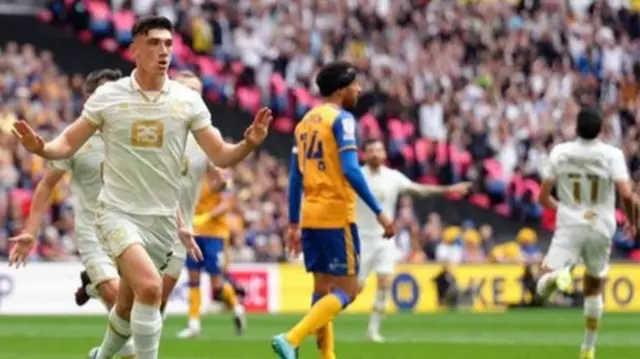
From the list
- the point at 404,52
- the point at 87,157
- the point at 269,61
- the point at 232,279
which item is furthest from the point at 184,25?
the point at 87,157

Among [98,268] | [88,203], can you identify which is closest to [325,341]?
[98,268]

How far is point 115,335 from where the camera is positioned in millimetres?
13852

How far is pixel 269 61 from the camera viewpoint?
3966 cm

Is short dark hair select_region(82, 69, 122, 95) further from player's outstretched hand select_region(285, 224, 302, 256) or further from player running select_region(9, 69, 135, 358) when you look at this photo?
player's outstretched hand select_region(285, 224, 302, 256)

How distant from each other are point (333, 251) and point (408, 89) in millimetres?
24982

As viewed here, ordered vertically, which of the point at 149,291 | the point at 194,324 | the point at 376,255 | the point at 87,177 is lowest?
the point at 194,324

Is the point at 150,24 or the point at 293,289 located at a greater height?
the point at 150,24

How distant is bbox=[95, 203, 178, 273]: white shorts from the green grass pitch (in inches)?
230

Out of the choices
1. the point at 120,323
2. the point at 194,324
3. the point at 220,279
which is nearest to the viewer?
the point at 120,323

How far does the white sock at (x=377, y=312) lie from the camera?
23359 mm

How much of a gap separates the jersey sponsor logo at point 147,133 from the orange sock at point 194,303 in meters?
10.3

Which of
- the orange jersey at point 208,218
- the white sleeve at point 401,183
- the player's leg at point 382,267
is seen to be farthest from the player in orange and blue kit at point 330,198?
the orange jersey at point 208,218

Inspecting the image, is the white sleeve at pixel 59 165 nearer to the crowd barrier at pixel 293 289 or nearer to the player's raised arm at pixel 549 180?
the player's raised arm at pixel 549 180

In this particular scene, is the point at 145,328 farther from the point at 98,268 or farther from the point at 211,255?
the point at 211,255
